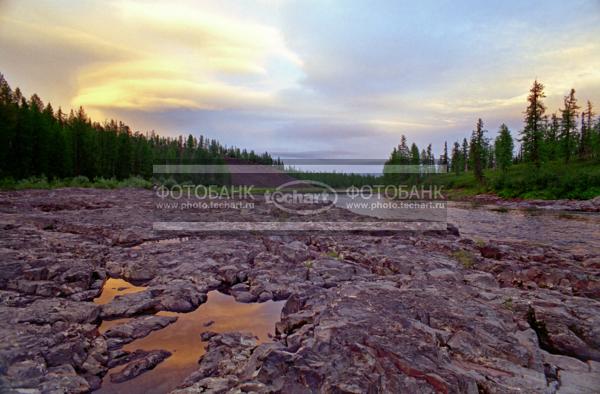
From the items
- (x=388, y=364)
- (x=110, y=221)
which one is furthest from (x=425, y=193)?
(x=388, y=364)

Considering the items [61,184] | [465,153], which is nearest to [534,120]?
[465,153]

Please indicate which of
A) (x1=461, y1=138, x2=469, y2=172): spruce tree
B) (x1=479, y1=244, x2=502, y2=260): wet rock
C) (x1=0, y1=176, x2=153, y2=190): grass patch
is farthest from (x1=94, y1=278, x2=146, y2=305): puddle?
(x1=461, y1=138, x2=469, y2=172): spruce tree

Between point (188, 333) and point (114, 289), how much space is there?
13.3ft

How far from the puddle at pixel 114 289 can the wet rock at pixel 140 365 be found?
365 cm

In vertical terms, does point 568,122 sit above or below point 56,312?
above

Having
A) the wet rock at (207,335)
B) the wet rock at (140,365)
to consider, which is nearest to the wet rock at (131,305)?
the wet rock at (207,335)

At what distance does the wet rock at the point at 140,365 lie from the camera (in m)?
5.13

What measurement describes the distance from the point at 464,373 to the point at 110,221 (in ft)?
68.9

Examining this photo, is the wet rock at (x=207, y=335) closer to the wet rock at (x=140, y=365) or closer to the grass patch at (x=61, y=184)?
the wet rock at (x=140, y=365)

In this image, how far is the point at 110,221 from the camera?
19.0 metres

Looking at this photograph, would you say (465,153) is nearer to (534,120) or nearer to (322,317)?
(534,120)

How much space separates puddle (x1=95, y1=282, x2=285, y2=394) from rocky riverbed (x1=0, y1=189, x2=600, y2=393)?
180 millimetres

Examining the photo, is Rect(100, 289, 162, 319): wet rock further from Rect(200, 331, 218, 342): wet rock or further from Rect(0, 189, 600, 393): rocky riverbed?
Rect(200, 331, 218, 342): wet rock

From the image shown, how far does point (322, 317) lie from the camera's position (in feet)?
21.0
